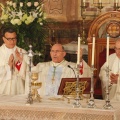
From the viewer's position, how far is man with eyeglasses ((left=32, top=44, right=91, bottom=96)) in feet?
27.1

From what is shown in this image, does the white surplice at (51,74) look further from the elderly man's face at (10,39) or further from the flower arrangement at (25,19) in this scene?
the flower arrangement at (25,19)

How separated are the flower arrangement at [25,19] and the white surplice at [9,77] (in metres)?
0.72

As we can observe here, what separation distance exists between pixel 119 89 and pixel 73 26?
166 inches

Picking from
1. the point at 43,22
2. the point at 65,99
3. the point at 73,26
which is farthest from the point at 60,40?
the point at 65,99

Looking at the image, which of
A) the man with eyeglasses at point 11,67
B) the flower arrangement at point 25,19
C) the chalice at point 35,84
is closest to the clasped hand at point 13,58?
the man with eyeglasses at point 11,67

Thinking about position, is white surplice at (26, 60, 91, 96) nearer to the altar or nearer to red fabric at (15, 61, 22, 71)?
red fabric at (15, 61, 22, 71)

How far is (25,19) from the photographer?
9352 millimetres

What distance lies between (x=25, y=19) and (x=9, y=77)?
1224mm

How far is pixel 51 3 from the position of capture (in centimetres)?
1218

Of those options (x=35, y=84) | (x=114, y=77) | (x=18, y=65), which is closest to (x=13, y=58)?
(x=18, y=65)

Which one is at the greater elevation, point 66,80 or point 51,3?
point 51,3

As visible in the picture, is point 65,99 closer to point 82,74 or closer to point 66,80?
point 66,80

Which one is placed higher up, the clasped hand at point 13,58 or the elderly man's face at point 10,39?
the elderly man's face at point 10,39

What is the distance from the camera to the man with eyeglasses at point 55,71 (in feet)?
27.1
